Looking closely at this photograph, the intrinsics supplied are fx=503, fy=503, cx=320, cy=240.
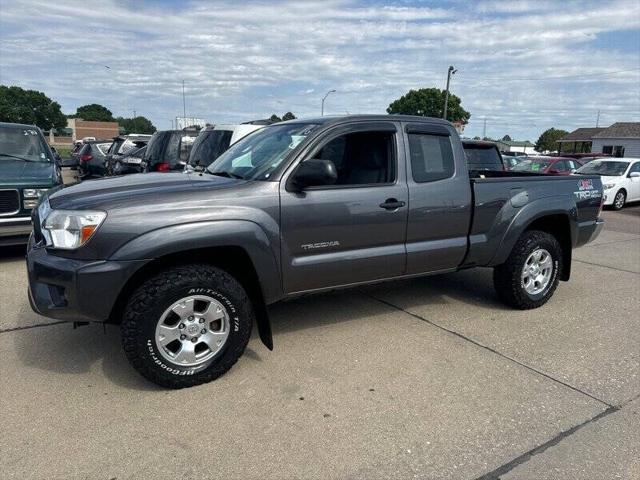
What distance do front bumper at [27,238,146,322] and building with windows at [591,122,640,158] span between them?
5637 cm

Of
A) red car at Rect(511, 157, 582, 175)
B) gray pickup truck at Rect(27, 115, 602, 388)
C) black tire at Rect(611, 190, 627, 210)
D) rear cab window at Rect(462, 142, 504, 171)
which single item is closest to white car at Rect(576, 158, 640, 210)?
black tire at Rect(611, 190, 627, 210)

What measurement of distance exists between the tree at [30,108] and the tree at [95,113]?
545 inches

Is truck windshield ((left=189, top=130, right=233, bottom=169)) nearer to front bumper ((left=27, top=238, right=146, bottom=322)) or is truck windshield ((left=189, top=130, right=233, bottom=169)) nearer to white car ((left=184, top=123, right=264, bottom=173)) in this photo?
white car ((left=184, top=123, right=264, bottom=173))

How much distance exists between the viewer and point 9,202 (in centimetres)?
628

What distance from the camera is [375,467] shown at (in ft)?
8.64

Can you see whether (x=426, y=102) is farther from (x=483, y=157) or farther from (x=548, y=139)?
(x=483, y=157)

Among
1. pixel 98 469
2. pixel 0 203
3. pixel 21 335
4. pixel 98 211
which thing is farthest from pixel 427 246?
pixel 0 203

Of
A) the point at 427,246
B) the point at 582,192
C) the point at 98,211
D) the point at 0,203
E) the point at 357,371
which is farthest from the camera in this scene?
the point at 0,203

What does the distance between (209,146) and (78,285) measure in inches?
219

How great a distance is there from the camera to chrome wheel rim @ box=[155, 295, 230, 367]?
3281mm

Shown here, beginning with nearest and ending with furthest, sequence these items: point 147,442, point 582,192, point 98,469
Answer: point 98,469 < point 147,442 < point 582,192

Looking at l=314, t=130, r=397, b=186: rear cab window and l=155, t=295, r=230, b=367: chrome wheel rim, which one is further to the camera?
l=314, t=130, r=397, b=186: rear cab window

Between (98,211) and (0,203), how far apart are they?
4.09m

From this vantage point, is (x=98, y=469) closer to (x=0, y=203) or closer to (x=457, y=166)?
(x=457, y=166)
